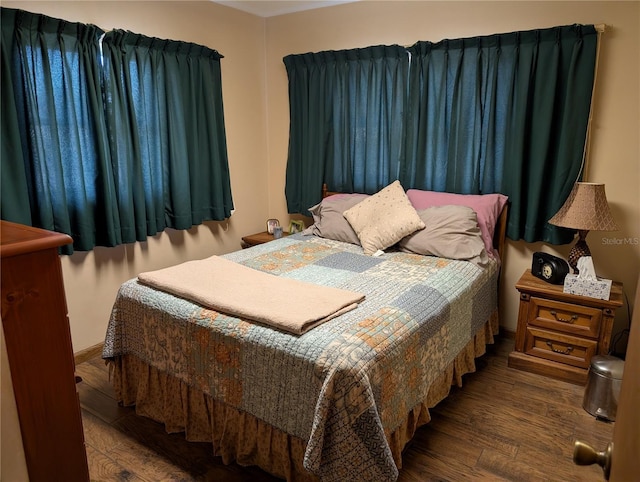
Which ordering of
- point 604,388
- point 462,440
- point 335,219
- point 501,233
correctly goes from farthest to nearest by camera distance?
point 335,219, point 501,233, point 604,388, point 462,440

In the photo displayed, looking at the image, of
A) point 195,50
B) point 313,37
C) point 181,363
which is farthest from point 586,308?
point 195,50

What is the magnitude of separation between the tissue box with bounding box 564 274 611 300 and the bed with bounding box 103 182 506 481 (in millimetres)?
445

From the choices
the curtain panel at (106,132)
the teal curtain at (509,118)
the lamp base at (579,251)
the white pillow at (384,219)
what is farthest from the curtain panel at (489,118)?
the curtain panel at (106,132)

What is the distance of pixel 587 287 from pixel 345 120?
6.96 feet

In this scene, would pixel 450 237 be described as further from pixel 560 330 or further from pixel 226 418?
pixel 226 418

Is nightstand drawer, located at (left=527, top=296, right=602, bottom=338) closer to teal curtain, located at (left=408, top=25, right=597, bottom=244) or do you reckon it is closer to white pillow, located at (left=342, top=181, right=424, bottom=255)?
teal curtain, located at (left=408, top=25, right=597, bottom=244)

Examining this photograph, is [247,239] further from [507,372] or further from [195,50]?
[507,372]

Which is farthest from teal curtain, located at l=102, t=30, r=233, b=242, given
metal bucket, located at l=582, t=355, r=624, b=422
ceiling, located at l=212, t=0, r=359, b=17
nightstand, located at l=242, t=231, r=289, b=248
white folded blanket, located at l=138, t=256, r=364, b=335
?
metal bucket, located at l=582, t=355, r=624, b=422

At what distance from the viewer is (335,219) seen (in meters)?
3.33

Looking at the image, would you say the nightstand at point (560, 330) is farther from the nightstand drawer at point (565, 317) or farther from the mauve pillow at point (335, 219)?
the mauve pillow at point (335, 219)

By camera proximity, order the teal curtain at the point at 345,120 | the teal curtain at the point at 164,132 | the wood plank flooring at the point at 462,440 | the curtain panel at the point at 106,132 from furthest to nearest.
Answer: the teal curtain at the point at 345,120, the teal curtain at the point at 164,132, the curtain panel at the point at 106,132, the wood plank flooring at the point at 462,440

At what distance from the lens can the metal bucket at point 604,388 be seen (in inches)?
90.9

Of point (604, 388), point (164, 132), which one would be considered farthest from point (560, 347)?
point (164, 132)

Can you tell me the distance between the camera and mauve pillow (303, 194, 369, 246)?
3230 millimetres
